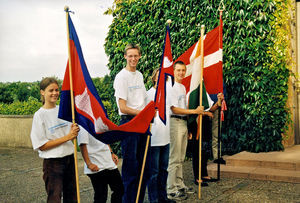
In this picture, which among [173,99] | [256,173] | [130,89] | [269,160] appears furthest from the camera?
[269,160]

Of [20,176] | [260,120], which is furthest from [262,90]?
[20,176]

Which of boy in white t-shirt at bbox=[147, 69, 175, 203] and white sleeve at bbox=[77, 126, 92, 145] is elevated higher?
white sleeve at bbox=[77, 126, 92, 145]

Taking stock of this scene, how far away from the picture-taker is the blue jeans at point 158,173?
4852 millimetres

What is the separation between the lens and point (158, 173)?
502cm

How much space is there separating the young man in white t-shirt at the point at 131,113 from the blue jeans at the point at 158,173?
289 mm

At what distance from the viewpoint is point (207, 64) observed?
6.23m

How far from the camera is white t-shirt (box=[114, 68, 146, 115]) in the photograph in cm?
443

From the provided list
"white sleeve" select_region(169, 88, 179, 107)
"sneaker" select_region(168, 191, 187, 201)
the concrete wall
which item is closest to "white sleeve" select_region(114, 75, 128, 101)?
"white sleeve" select_region(169, 88, 179, 107)

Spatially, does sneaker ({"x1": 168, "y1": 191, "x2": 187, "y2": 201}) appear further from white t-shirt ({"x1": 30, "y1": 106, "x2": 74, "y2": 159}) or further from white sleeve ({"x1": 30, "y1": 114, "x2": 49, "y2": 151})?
white sleeve ({"x1": 30, "y1": 114, "x2": 49, "y2": 151})

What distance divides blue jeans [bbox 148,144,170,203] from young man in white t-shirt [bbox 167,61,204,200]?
1.07ft

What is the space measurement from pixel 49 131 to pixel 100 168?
65 cm

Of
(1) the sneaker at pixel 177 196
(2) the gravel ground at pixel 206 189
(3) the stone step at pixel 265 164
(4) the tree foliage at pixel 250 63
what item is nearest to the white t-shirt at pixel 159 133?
(1) the sneaker at pixel 177 196

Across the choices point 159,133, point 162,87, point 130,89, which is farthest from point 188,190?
point 130,89

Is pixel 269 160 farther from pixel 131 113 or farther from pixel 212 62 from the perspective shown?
pixel 131 113
